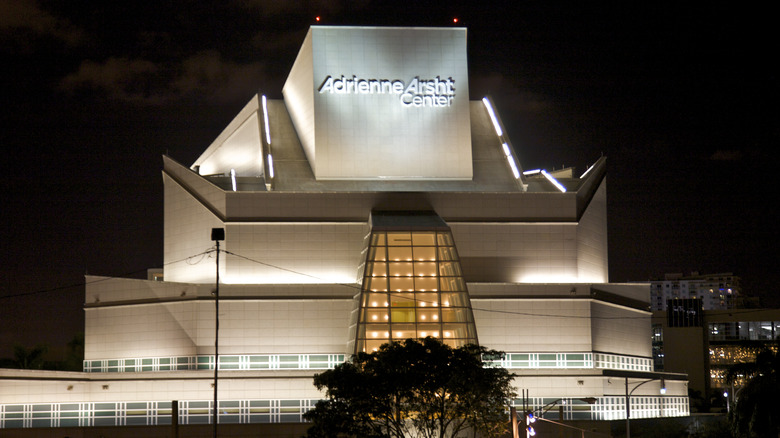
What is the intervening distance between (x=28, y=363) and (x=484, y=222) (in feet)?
253

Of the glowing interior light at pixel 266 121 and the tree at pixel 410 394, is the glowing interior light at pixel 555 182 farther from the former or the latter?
the tree at pixel 410 394

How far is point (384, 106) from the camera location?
3578 inches

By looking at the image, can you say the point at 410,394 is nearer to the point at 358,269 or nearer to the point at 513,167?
the point at 358,269

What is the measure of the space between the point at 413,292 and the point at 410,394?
23.4 meters

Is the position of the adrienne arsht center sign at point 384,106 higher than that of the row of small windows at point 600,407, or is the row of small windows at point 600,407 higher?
the adrienne arsht center sign at point 384,106

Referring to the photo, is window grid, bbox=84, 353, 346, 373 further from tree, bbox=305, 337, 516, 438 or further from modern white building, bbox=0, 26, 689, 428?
tree, bbox=305, 337, 516, 438

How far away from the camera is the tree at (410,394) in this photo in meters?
56.3

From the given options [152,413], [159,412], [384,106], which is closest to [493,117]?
[384,106]

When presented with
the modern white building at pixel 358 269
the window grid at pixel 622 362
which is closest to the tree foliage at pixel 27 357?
the modern white building at pixel 358 269

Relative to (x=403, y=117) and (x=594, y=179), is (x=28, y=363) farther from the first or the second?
(x=594, y=179)

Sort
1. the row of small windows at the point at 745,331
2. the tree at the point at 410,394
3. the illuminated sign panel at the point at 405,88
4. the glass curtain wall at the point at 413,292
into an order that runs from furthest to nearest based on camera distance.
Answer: the row of small windows at the point at 745,331
the illuminated sign panel at the point at 405,88
the glass curtain wall at the point at 413,292
the tree at the point at 410,394

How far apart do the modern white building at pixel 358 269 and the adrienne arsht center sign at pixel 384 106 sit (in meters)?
0.13

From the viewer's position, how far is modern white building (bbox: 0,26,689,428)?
77625mm

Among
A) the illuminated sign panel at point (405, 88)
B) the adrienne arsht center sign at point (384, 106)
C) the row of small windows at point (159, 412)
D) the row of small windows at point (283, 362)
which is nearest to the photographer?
the row of small windows at point (159, 412)
